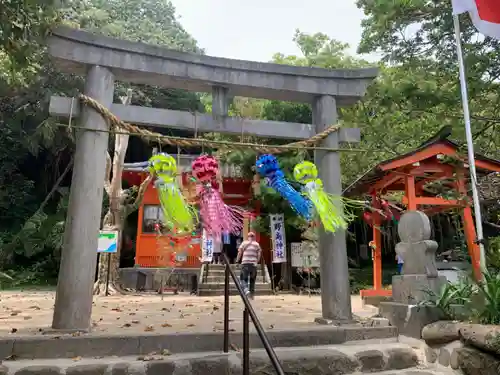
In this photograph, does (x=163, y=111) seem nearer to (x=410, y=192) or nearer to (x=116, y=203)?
(x=410, y=192)

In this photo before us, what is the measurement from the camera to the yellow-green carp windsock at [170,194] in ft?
15.7

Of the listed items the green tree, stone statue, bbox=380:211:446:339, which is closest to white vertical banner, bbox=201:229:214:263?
the green tree

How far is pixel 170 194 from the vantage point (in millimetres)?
4805

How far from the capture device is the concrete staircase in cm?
1201

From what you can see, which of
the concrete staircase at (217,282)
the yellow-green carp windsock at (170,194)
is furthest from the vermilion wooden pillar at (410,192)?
the yellow-green carp windsock at (170,194)

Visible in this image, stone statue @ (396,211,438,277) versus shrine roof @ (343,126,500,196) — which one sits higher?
shrine roof @ (343,126,500,196)

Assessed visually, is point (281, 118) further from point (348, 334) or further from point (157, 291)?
→ point (348, 334)

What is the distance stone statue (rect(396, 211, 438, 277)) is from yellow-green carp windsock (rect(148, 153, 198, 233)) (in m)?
3.00

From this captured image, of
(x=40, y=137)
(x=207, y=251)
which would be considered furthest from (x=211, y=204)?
(x=40, y=137)

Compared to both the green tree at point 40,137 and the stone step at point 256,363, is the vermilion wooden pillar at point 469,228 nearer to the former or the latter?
the stone step at point 256,363

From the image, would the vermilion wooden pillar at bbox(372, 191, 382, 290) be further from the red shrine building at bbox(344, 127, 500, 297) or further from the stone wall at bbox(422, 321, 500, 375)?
the stone wall at bbox(422, 321, 500, 375)

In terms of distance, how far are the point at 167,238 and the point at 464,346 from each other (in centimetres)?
1106

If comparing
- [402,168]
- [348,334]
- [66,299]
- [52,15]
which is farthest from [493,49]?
[66,299]

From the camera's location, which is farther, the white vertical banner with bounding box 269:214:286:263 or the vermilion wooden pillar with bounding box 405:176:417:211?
the white vertical banner with bounding box 269:214:286:263
